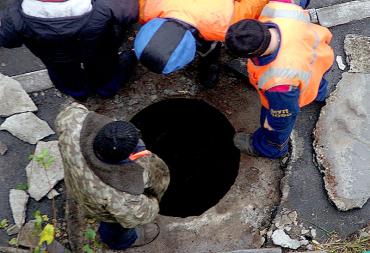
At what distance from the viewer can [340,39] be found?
471 centimetres

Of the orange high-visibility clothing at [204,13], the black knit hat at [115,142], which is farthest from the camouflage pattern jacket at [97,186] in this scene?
the orange high-visibility clothing at [204,13]

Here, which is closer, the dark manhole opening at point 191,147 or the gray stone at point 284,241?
the gray stone at point 284,241

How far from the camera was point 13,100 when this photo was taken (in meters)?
4.44

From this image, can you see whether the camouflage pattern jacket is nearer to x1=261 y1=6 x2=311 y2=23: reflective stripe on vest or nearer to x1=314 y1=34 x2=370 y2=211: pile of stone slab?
x1=261 y1=6 x2=311 y2=23: reflective stripe on vest

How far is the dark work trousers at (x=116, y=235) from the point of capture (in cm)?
370

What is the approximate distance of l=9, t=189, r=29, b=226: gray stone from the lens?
4.08m

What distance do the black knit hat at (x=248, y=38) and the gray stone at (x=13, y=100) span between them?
1.84 metres

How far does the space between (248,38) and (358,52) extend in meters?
1.70

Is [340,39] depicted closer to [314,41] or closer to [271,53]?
[314,41]

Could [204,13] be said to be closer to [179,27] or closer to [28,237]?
[179,27]

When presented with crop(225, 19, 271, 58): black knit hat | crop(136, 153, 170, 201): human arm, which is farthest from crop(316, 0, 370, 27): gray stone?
crop(136, 153, 170, 201): human arm

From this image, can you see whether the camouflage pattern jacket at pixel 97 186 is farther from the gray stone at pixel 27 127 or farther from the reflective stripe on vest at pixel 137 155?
the gray stone at pixel 27 127

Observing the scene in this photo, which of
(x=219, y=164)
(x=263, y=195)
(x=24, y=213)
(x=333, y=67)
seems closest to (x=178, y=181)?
(x=219, y=164)

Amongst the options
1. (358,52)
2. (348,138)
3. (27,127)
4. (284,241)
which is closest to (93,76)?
(27,127)
